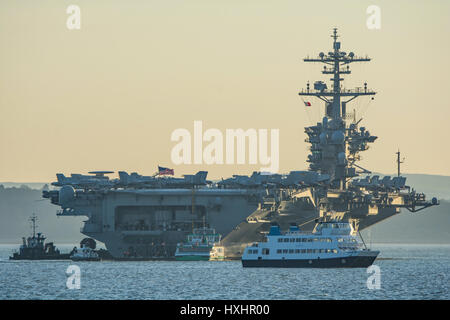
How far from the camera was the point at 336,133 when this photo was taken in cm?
8756

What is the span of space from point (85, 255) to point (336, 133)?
21.0 m

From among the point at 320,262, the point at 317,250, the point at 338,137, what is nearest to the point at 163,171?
the point at 338,137

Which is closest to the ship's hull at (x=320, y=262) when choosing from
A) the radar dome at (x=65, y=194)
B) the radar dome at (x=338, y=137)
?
the radar dome at (x=65, y=194)

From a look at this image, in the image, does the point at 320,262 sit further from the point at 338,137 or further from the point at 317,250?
the point at 338,137

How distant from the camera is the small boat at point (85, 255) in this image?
269 ft

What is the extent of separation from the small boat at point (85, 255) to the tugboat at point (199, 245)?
697 centimetres

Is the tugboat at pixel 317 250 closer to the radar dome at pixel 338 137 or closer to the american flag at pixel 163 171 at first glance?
the american flag at pixel 163 171

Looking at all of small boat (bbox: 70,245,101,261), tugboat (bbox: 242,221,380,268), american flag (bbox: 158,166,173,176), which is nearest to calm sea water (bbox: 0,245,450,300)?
tugboat (bbox: 242,221,380,268)

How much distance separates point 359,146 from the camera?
294 feet

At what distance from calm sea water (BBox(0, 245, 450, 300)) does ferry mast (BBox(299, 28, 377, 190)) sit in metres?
14.1
